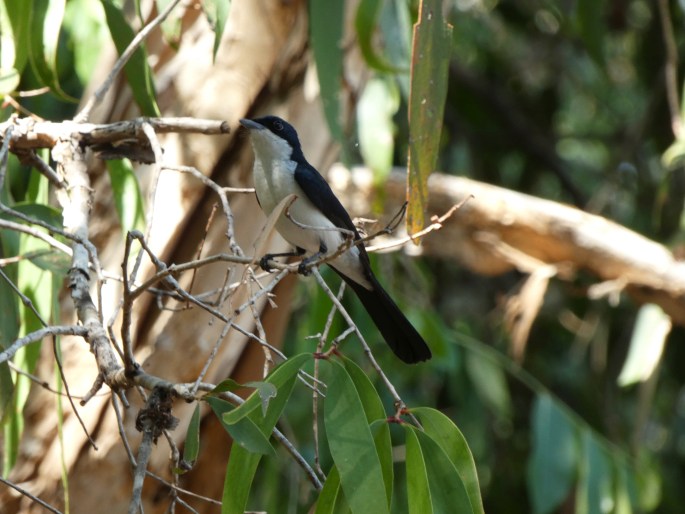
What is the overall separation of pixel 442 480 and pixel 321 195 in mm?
978

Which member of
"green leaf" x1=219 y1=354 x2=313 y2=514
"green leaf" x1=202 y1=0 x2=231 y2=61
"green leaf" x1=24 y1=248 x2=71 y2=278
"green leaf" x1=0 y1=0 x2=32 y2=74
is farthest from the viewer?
"green leaf" x1=0 y1=0 x2=32 y2=74

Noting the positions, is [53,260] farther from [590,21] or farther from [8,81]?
[590,21]

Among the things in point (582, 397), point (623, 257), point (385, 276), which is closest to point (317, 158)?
point (385, 276)

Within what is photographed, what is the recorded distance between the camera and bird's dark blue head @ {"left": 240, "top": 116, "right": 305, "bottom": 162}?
2480 mm

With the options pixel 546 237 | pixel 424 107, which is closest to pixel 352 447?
pixel 424 107

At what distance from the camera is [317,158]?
3.19m

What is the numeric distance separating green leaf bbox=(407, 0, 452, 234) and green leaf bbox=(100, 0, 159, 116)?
26.5 inches

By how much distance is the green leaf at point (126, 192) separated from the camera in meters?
2.41

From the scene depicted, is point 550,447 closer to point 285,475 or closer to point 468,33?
point 285,475

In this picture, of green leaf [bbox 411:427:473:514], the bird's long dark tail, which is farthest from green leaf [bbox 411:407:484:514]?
the bird's long dark tail

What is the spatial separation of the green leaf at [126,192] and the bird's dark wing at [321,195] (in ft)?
1.22

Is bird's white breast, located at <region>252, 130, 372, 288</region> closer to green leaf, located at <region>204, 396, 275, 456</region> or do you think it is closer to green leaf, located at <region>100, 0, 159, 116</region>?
green leaf, located at <region>100, 0, 159, 116</region>

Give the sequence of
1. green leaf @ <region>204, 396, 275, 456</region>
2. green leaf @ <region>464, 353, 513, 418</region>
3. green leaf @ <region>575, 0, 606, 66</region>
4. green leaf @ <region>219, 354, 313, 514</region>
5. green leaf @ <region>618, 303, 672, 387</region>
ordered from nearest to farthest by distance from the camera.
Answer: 1. green leaf @ <region>204, 396, 275, 456</region>
2. green leaf @ <region>219, 354, 313, 514</region>
3. green leaf @ <region>575, 0, 606, 66</region>
4. green leaf @ <region>618, 303, 672, 387</region>
5. green leaf @ <region>464, 353, 513, 418</region>

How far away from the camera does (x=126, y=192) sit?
244 centimetres
